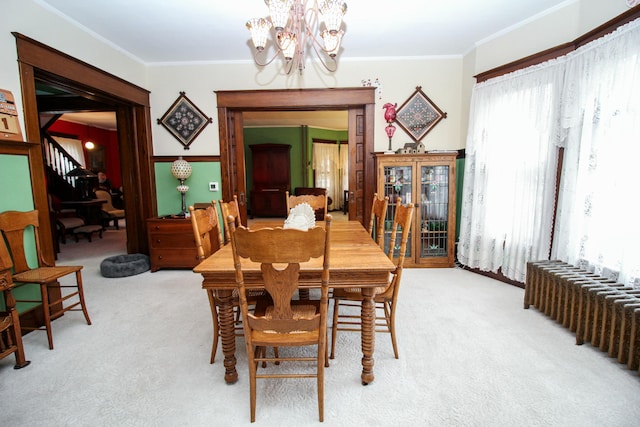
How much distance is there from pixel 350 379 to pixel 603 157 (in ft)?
8.29

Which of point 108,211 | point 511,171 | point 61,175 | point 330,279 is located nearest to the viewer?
point 330,279

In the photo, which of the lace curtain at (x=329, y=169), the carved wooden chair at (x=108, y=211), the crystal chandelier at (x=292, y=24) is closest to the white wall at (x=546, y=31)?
the crystal chandelier at (x=292, y=24)

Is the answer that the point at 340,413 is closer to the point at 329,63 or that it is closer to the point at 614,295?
the point at 614,295

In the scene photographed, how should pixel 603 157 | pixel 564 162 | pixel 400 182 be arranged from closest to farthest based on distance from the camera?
pixel 603 157 < pixel 564 162 < pixel 400 182

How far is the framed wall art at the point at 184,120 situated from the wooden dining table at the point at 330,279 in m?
2.86

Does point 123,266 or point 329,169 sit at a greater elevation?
point 329,169

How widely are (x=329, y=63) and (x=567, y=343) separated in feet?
12.5

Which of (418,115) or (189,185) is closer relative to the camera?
(418,115)

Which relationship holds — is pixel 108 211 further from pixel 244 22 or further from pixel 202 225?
pixel 202 225

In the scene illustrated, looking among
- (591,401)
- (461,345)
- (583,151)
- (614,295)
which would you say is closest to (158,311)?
(461,345)

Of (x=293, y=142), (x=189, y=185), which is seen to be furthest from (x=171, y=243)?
(x=293, y=142)

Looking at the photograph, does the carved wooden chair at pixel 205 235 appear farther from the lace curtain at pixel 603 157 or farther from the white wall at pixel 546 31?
the white wall at pixel 546 31

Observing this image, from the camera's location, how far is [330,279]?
164cm

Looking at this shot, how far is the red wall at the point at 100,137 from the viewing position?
7984 mm
